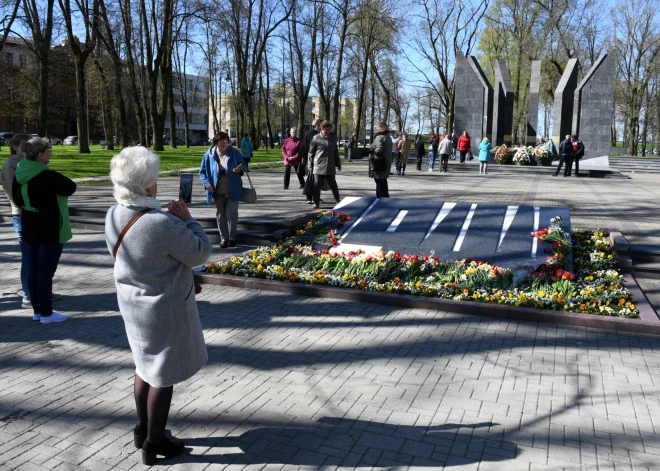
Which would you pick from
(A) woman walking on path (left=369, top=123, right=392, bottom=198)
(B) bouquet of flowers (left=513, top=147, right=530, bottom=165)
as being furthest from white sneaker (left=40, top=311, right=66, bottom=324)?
(B) bouquet of flowers (left=513, top=147, right=530, bottom=165)

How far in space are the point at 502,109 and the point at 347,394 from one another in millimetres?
40867

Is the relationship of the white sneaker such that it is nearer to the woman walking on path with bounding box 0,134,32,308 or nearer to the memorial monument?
the woman walking on path with bounding box 0,134,32,308

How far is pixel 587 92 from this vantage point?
3522cm

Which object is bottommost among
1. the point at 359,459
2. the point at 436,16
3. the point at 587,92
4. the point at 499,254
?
the point at 359,459

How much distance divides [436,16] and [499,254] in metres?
39.7

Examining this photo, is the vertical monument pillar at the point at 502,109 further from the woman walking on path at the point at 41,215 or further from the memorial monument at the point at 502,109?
the woman walking on path at the point at 41,215

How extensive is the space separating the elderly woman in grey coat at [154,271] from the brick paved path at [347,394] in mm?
638

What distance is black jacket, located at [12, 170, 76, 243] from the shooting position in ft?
17.3

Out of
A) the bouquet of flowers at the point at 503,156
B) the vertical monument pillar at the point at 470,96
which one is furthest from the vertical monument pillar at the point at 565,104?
the bouquet of flowers at the point at 503,156

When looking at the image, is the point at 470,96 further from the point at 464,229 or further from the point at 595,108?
the point at 464,229

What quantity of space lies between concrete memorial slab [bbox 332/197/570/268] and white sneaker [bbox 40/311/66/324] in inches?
141

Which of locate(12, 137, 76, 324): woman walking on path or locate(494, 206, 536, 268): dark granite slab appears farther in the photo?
locate(494, 206, 536, 268): dark granite slab

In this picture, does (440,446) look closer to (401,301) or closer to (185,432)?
(185,432)

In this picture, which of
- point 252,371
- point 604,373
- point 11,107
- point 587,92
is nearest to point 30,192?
point 252,371
